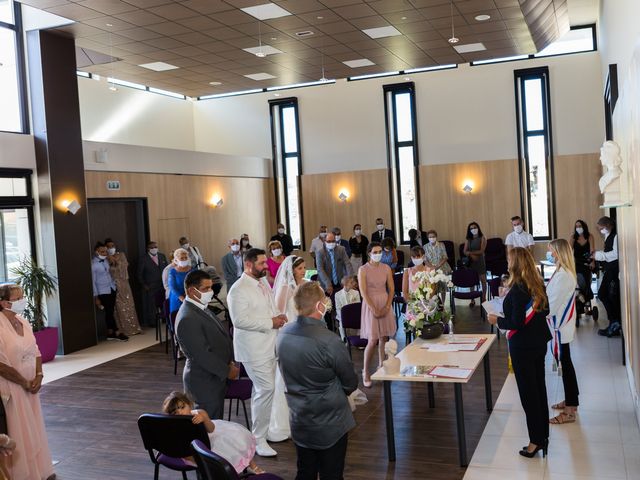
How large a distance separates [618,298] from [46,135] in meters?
8.88

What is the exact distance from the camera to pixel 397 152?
60.0 feet

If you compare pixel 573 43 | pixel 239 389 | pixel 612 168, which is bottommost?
pixel 239 389

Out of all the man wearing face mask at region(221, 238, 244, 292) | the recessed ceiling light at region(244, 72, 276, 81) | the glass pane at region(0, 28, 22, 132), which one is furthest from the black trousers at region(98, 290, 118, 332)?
the recessed ceiling light at region(244, 72, 276, 81)

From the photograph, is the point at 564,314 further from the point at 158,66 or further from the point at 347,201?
the point at 347,201

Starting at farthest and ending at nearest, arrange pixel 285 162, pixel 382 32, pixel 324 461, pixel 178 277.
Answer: pixel 285 162
pixel 382 32
pixel 178 277
pixel 324 461

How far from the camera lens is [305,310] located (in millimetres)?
4125

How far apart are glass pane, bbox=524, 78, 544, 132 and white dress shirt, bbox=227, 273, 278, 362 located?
12.7 meters

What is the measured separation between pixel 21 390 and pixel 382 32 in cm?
887

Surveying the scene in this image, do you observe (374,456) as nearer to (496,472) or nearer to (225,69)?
(496,472)

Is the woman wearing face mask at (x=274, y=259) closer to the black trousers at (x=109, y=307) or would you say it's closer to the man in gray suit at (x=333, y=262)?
the man in gray suit at (x=333, y=262)

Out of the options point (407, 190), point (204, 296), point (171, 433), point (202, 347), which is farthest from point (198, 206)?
point (171, 433)

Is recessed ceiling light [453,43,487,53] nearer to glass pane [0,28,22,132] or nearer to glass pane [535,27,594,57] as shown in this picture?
glass pane [535,27,594,57]

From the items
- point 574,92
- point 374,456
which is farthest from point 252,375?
point 574,92

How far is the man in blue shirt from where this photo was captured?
11.9m
